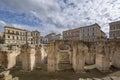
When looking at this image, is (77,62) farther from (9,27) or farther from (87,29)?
(9,27)

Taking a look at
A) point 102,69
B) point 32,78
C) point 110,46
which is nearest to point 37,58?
point 32,78

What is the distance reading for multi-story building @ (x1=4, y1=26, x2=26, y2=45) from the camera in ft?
162

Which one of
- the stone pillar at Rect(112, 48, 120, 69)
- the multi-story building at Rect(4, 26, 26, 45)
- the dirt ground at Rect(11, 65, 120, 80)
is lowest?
the dirt ground at Rect(11, 65, 120, 80)

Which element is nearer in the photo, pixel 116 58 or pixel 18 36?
pixel 116 58

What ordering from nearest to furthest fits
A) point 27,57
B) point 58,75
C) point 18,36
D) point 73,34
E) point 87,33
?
point 58,75, point 27,57, point 87,33, point 18,36, point 73,34

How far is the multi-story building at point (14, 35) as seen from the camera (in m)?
49.3

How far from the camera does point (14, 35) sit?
173 ft

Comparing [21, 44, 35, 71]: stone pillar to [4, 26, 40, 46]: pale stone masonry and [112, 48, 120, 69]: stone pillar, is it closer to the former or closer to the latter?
[112, 48, 120, 69]: stone pillar

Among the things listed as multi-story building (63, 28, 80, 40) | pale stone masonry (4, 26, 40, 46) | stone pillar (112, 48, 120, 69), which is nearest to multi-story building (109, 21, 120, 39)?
multi-story building (63, 28, 80, 40)

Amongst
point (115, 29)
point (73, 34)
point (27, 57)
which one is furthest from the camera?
point (73, 34)

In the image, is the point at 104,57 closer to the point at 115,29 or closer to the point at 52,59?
the point at 52,59

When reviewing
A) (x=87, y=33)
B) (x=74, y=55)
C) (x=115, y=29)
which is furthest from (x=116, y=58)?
(x=87, y=33)

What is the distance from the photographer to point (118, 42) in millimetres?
15234

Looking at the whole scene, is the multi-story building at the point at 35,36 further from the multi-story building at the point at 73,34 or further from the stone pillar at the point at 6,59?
the stone pillar at the point at 6,59
